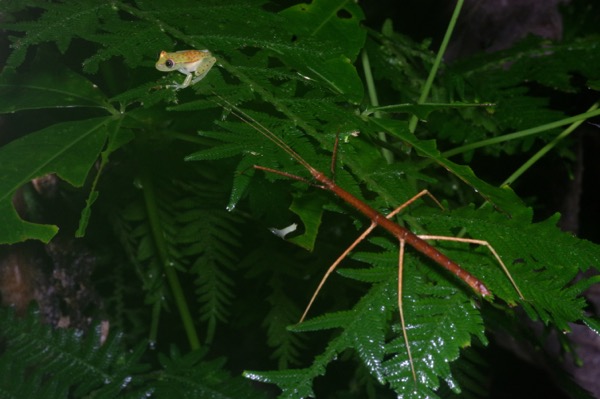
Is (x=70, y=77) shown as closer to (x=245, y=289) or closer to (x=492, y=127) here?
(x=245, y=289)

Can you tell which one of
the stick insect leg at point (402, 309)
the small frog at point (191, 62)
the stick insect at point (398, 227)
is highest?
the small frog at point (191, 62)

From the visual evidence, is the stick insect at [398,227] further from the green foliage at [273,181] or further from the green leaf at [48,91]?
the green leaf at [48,91]

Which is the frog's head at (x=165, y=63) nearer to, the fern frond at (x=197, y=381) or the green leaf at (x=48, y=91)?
the green leaf at (x=48, y=91)

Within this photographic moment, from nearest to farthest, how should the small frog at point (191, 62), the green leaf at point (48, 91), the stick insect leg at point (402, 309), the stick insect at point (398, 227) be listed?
1. the stick insect leg at point (402, 309)
2. the stick insect at point (398, 227)
3. the small frog at point (191, 62)
4. the green leaf at point (48, 91)

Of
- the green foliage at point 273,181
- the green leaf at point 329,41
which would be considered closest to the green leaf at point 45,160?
the green foliage at point 273,181

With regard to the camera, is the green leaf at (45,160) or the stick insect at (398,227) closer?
the stick insect at (398,227)

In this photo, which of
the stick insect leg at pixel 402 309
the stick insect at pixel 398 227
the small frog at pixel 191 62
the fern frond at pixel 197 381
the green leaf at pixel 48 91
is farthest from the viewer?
the fern frond at pixel 197 381

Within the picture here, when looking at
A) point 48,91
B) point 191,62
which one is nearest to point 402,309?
point 191,62

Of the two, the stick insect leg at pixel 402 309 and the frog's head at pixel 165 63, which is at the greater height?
the frog's head at pixel 165 63
